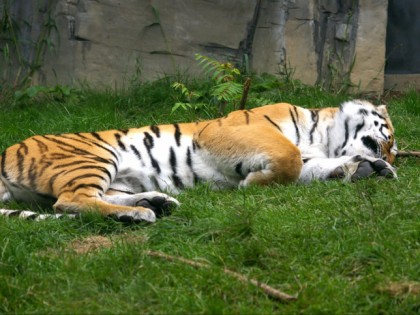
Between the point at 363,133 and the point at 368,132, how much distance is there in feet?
0.13

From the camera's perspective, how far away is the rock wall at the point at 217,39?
9.11 meters

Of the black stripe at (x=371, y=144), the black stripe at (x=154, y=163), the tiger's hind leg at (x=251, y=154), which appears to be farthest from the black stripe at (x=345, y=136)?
the black stripe at (x=154, y=163)

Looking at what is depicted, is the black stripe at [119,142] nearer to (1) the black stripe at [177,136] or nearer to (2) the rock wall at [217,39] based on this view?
(1) the black stripe at [177,136]

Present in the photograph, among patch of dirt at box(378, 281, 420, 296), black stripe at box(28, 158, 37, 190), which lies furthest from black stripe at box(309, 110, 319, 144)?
patch of dirt at box(378, 281, 420, 296)

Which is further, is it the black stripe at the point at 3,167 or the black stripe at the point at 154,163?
the black stripe at the point at 154,163

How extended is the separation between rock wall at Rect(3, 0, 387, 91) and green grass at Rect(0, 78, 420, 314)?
3863 millimetres

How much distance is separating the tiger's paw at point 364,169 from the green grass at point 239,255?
0.84 ft

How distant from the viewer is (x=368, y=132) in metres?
6.43

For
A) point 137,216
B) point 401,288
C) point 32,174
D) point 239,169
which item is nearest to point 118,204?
point 137,216

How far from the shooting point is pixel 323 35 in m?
9.27

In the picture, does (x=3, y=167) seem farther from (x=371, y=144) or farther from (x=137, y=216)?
(x=371, y=144)

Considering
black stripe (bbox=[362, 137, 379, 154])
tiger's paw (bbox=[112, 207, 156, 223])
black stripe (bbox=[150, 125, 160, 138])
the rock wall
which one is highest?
the rock wall

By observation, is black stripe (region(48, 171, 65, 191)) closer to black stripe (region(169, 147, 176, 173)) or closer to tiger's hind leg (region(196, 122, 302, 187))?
black stripe (region(169, 147, 176, 173))

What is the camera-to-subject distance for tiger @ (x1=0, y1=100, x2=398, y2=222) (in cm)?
546
